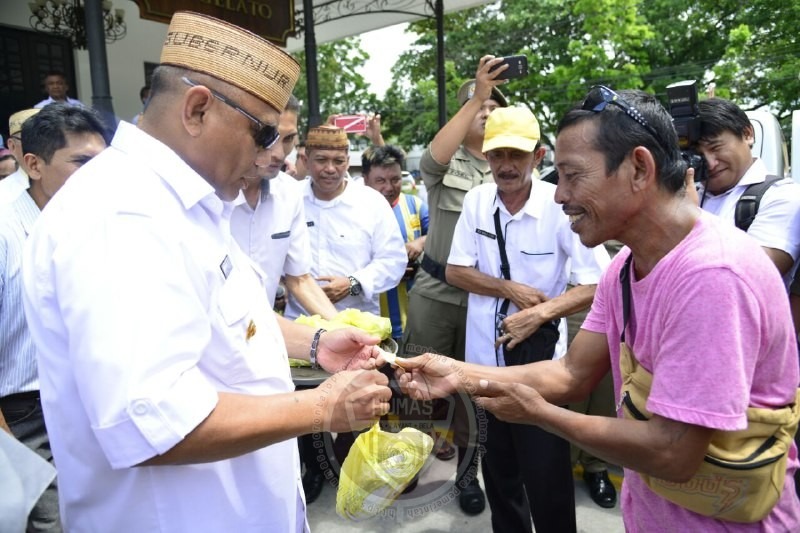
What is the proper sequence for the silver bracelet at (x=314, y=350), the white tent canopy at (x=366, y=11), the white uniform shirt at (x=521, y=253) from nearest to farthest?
1. the silver bracelet at (x=314, y=350)
2. the white uniform shirt at (x=521, y=253)
3. the white tent canopy at (x=366, y=11)

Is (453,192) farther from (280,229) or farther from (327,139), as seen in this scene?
(280,229)

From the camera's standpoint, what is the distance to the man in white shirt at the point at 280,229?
3270 mm

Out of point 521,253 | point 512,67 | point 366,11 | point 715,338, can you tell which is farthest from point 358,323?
point 366,11

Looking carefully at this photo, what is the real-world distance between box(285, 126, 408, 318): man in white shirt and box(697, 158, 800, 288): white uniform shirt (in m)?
2.21

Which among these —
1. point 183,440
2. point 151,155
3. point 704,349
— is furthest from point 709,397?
point 151,155

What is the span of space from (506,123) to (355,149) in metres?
29.4

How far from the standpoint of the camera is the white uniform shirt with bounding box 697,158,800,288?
3070 millimetres

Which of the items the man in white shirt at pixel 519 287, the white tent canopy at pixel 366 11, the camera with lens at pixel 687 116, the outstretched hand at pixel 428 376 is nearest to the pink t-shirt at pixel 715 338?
the outstretched hand at pixel 428 376

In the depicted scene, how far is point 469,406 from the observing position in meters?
3.42

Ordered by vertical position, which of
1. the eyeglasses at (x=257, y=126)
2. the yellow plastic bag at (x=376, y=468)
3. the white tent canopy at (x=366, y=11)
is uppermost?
the white tent canopy at (x=366, y=11)

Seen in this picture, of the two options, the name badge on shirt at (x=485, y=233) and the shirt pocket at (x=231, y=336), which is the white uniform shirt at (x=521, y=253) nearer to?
the name badge on shirt at (x=485, y=233)

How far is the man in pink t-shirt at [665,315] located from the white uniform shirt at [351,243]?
2447 mm

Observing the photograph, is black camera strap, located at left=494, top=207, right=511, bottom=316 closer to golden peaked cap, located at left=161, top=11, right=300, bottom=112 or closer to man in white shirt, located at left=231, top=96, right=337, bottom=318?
man in white shirt, located at left=231, top=96, right=337, bottom=318

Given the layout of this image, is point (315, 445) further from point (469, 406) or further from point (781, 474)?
point (781, 474)
